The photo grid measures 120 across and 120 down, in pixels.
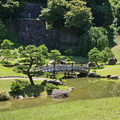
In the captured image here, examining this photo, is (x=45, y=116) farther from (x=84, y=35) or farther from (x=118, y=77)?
(x=84, y=35)

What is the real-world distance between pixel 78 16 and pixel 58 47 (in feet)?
40.6

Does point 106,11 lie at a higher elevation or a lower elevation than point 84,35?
higher

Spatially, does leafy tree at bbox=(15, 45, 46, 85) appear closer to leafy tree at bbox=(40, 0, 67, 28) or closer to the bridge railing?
the bridge railing

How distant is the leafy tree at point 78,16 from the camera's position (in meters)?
71.8

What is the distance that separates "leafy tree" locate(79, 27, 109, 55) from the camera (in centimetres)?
6775

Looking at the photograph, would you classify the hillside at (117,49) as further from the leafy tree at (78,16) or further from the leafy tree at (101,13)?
the leafy tree at (78,16)

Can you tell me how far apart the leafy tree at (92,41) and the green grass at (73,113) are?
152ft

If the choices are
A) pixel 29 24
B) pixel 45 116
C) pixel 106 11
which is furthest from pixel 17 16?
pixel 45 116

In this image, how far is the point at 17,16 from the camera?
81875 mm

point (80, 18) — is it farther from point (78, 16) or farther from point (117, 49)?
point (117, 49)

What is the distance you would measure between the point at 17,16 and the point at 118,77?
50.6m

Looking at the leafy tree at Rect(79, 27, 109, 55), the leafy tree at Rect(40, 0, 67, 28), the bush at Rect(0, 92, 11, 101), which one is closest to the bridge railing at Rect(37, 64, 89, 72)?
the bush at Rect(0, 92, 11, 101)

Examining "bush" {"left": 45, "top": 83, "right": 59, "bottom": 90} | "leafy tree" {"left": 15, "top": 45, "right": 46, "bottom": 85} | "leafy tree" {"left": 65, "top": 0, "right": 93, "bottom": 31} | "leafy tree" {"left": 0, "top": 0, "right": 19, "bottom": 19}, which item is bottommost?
"bush" {"left": 45, "top": 83, "right": 59, "bottom": 90}

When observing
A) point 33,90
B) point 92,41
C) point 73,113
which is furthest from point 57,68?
point 92,41
